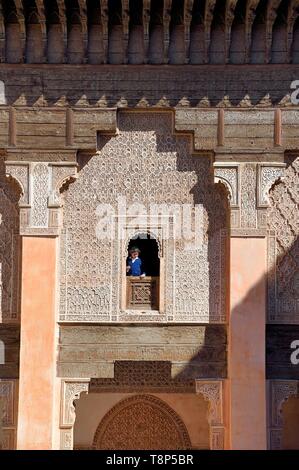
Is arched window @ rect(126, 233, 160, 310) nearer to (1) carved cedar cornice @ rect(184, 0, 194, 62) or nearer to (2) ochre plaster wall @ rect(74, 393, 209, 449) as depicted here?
(2) ochre plaster wall @ rect(74, 393, 209, 449)

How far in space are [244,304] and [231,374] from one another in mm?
606

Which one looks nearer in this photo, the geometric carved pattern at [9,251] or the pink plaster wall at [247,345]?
the pink plaster wall at [247,345]

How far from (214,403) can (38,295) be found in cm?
179

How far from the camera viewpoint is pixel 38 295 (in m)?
7.24

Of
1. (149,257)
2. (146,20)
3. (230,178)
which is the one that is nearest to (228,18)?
(146,20)

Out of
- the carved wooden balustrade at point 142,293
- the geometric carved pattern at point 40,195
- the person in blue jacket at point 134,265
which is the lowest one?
the carved wooden balustrade at point 142,293

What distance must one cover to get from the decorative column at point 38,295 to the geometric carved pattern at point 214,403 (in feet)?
4.28

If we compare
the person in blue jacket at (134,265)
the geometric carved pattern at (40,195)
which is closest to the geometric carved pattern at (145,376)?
the person in blue jacket at (134,265)

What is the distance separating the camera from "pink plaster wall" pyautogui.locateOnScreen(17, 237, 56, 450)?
7.11 metres

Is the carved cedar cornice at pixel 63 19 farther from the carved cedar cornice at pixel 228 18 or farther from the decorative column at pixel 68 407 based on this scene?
the decorative column at pixel 68 407

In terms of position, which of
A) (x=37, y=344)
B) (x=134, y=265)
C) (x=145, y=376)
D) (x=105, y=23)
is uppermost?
(x=105, y=23)

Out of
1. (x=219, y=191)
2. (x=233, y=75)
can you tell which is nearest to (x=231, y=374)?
(x=219, y=191)

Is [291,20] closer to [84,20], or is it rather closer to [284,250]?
[84,20]

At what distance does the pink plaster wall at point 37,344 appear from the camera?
23.3 feet
